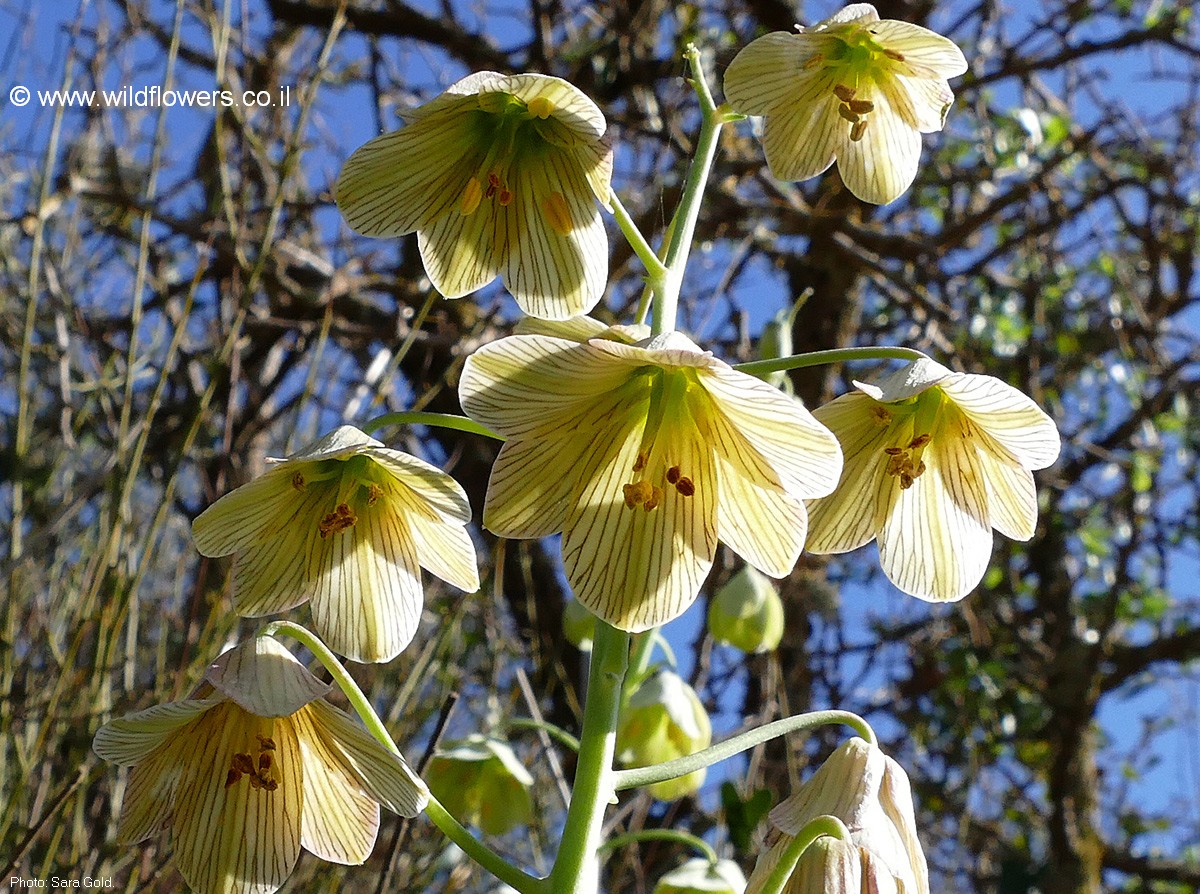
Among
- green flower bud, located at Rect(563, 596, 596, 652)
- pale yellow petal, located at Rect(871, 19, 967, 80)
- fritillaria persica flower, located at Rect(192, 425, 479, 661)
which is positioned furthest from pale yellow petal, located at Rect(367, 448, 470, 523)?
green flower bud, located at Rect(563, 596, 596, 652)

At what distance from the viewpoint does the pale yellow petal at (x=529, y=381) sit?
0.88 meters

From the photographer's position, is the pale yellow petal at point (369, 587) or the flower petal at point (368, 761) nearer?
the flower petal at point (368, 761)

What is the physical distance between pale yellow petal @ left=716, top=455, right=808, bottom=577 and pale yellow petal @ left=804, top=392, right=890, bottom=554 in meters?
0.11

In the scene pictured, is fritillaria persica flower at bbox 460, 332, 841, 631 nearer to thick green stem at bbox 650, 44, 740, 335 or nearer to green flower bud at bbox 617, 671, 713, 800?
thick green stem at bbox 650, 44, 740, 335

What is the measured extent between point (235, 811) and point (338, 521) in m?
0.24

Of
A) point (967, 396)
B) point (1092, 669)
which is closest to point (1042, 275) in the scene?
point (1092, 669)

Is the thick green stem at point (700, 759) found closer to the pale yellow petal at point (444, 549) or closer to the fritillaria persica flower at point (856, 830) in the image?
the fritillaria persica flower at point (856, 830)

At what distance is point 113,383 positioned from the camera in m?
2.16

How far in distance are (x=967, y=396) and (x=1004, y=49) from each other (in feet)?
7.44

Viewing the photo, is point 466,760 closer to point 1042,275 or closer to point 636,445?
point 636,445

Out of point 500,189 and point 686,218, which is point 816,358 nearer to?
point 686,218

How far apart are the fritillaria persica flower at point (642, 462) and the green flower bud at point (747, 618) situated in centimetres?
87

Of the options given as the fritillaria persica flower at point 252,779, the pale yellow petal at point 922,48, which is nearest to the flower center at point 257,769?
the fritillaria persica flower at point 252,779

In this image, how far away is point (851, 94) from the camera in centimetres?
116
